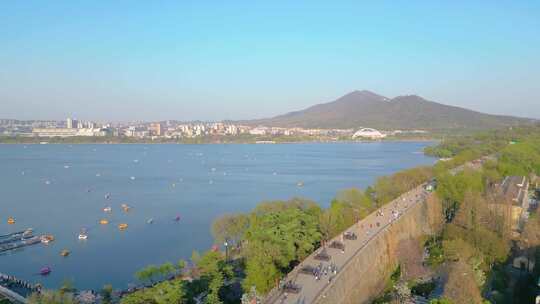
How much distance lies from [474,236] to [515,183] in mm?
4065

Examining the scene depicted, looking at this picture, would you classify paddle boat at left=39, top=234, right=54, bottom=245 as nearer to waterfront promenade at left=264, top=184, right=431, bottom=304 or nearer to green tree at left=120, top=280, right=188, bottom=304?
green tree at left=120, top=280, right=188, bottom=304

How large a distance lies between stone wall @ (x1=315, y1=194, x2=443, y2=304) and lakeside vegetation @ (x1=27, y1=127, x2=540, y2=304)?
0.18 meters

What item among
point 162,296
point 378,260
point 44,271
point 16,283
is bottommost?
point 44,271

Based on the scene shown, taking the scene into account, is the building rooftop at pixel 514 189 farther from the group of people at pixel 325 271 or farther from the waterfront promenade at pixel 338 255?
the group of people at pixel 325 271

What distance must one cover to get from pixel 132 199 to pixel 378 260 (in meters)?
8.90

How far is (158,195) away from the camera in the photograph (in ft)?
44.9

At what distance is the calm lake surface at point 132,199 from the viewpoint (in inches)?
298

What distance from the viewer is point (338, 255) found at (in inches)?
205

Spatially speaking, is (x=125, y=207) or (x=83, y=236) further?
(x=125, y=207)

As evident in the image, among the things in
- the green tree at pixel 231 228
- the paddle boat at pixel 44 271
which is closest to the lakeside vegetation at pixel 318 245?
the green tree at pixel 231 228

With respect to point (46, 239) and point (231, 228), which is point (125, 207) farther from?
point (231, 228)

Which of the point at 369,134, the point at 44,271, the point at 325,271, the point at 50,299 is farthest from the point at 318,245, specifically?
the point at 369,134

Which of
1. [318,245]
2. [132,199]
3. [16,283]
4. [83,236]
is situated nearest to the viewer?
[318,245]

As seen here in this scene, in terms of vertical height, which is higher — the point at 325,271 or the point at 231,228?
the point at 325,271
